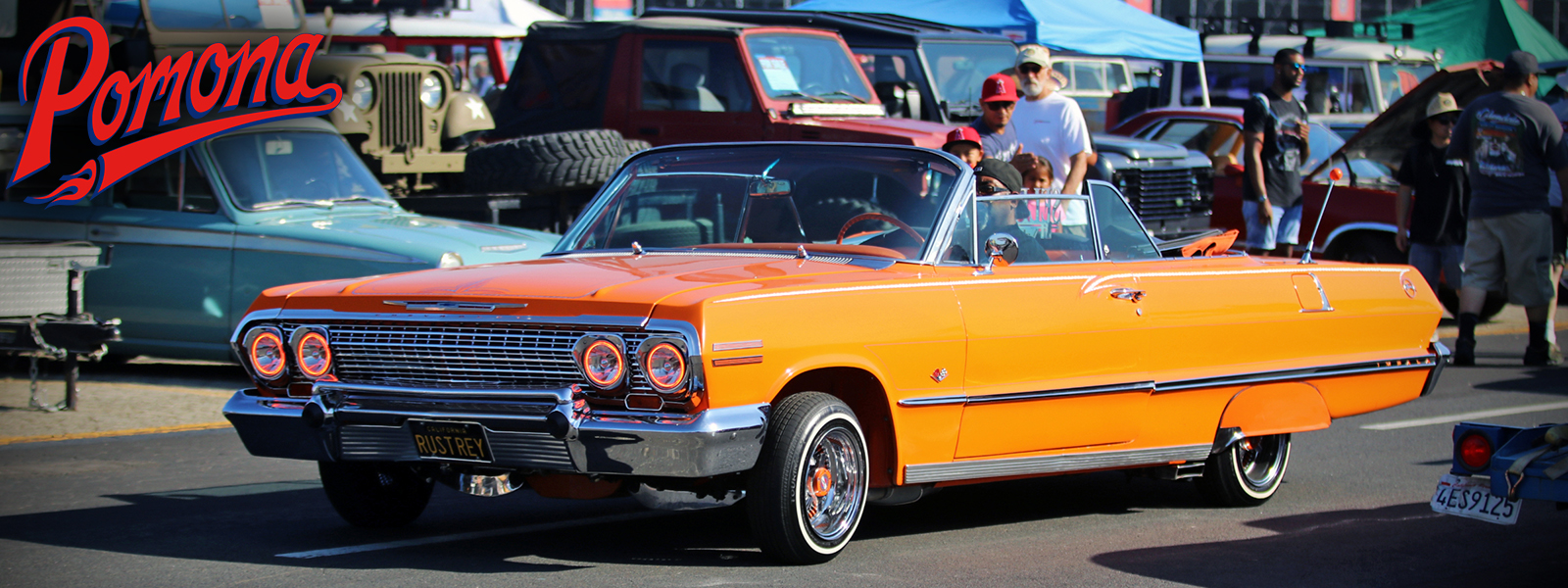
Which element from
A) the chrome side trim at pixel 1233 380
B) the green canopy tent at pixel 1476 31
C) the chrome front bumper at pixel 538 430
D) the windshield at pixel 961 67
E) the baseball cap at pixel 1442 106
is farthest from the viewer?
the green canopy tent at pixel 1476 31

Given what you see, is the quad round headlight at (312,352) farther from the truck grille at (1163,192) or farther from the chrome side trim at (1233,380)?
the truck grille at (1163,192)

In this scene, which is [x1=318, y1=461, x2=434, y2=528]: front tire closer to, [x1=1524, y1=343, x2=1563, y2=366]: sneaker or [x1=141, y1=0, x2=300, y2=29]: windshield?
[x1=141, y1=0, x2=300, y2=29]: windshield

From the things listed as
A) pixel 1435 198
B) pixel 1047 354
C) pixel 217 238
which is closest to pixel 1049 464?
pixel 1047 354

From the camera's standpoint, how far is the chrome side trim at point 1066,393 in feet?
17.4

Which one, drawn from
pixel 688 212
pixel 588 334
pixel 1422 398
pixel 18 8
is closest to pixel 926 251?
pixel 688 212

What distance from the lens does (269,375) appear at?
16.8 ft

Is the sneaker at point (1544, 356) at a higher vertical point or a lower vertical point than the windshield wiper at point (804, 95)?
lower

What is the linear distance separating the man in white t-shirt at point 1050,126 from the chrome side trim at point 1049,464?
3188 millimetres

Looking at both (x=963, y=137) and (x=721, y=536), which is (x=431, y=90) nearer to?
(x=963, y=137)

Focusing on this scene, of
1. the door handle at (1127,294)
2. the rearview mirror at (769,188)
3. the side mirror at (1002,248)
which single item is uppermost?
the rearview mirror at (769,188)

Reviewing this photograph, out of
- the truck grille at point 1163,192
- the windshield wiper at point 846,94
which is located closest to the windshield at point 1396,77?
the truck grille at point 1163,192

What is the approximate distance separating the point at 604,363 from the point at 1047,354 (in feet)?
5.47

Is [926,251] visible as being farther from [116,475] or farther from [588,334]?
[116,475]

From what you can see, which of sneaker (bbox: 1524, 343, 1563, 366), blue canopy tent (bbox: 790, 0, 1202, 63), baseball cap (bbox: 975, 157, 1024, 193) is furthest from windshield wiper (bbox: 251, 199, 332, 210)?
blue canopy tent (bbox: 790, 0, 1202, 63)
